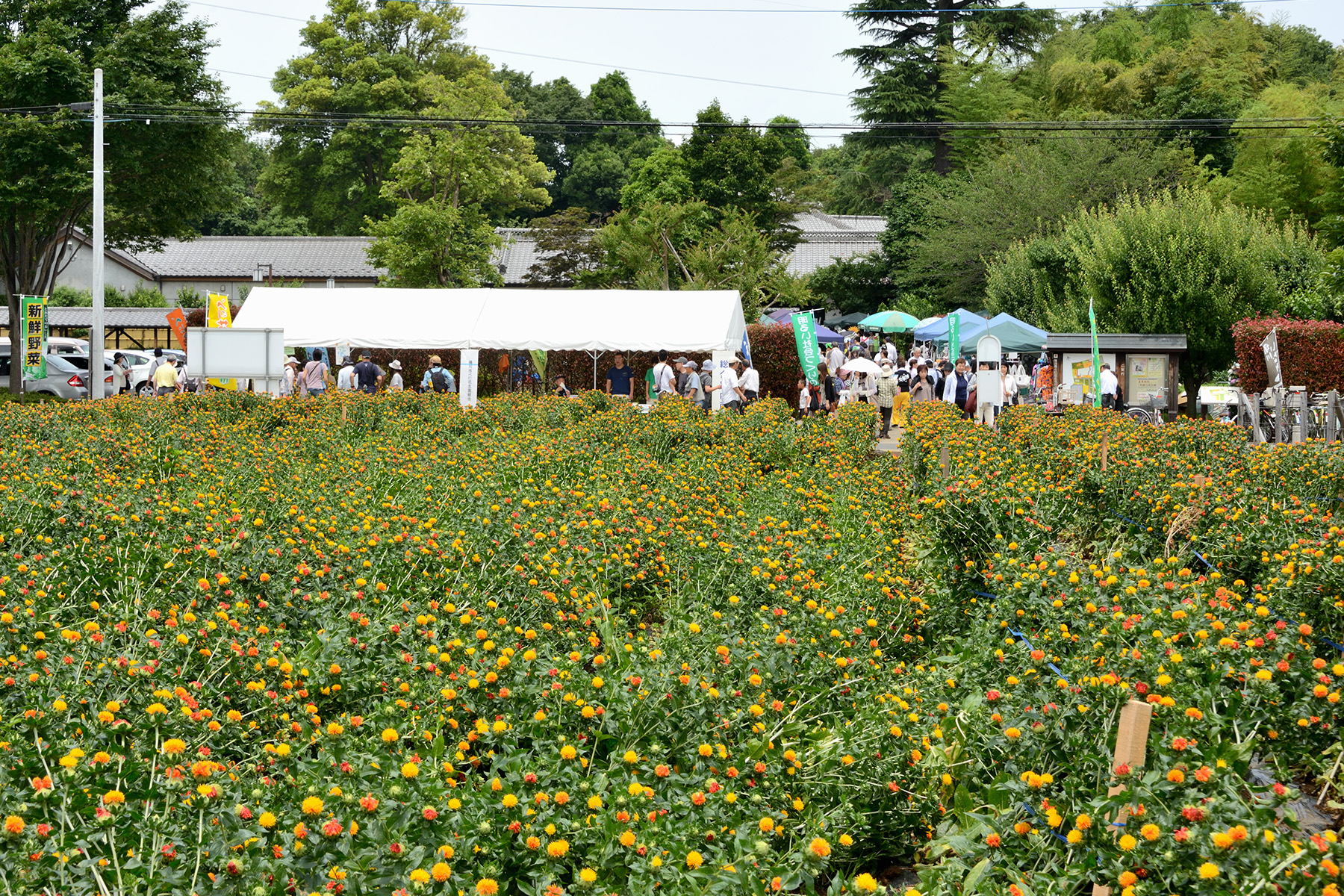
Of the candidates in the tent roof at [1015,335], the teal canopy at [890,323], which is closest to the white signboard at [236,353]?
the tent roof at [1015,335]

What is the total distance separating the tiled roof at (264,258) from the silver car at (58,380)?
2306cm

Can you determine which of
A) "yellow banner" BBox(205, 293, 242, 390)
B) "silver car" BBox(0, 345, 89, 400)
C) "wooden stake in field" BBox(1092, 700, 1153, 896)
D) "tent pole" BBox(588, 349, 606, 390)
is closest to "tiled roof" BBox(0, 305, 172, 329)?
"silver car" BBox(0, 345, 89, 400)

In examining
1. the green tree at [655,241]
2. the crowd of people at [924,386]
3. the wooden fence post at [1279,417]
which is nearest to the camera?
the wooden fence post at [1279,417]

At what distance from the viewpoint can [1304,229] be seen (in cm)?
2850

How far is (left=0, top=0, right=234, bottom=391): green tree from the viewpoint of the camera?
24.0 metres

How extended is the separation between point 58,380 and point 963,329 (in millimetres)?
21312

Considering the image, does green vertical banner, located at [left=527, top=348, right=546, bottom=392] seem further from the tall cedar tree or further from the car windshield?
the tall cedar tree

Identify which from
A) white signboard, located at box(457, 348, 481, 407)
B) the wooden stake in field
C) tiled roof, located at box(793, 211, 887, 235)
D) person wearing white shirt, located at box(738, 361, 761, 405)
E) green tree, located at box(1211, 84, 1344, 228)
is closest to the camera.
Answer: the wooden stake in field

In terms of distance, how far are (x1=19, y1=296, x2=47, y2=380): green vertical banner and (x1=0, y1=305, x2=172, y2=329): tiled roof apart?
22543mm

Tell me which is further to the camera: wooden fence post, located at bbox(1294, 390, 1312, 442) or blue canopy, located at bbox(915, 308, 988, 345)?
blue canopy, located at bbox(915, 308, 988, 345)

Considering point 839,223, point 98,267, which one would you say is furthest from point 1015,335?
point 839,223

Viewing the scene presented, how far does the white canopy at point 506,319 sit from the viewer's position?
21.7 metres

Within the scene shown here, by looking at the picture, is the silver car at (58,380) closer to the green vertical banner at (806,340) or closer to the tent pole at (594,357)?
the tent pole at (594,357)

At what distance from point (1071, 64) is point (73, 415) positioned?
131ft
